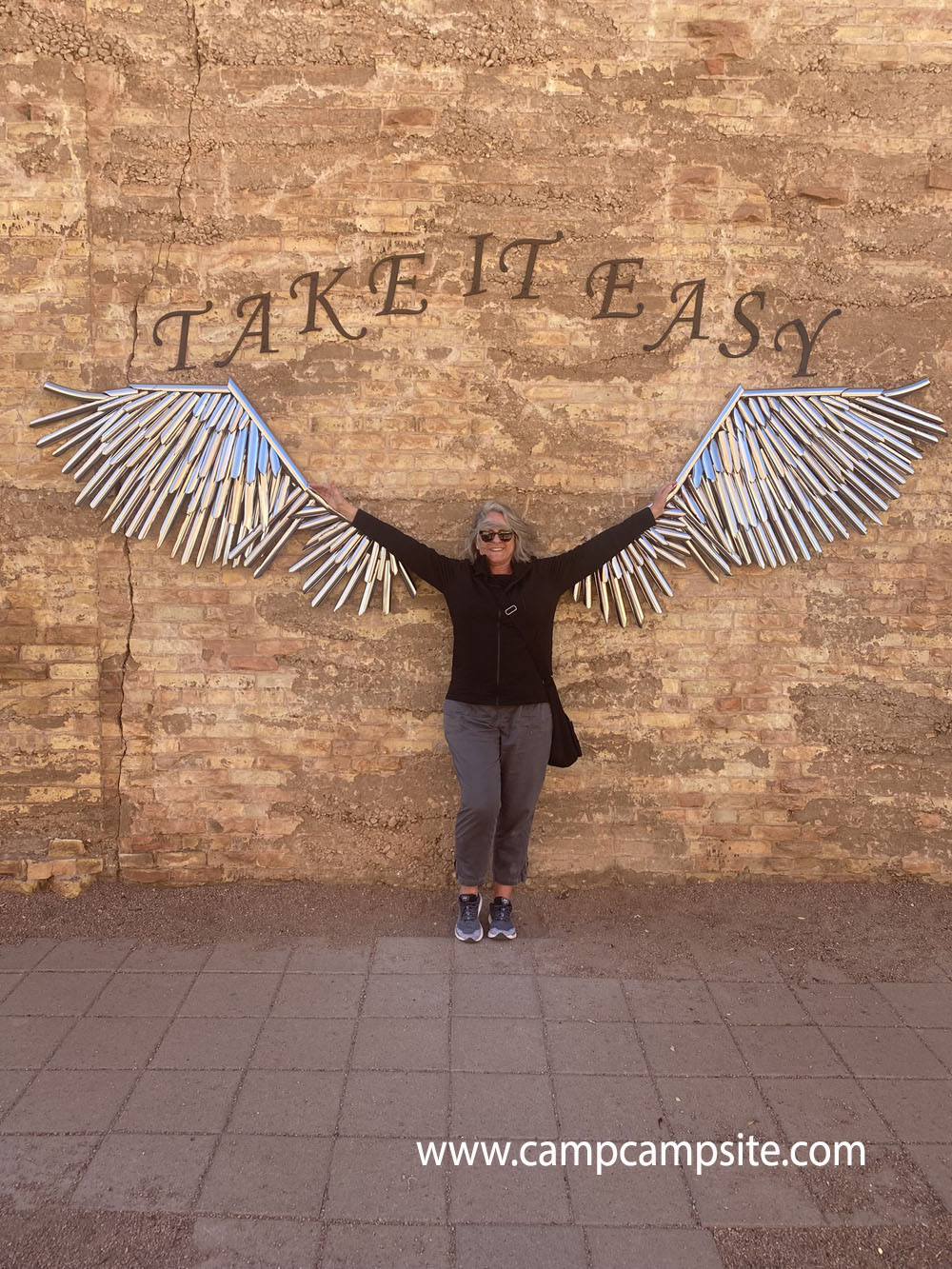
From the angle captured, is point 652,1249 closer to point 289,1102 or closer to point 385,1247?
point 385,1247

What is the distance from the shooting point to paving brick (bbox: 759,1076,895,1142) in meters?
2.65

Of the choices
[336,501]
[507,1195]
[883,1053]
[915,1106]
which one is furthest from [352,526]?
[915,1106]

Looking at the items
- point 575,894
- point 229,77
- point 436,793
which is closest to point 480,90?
point 229,77

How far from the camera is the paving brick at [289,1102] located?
2.63m

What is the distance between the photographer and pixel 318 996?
3.32 metres

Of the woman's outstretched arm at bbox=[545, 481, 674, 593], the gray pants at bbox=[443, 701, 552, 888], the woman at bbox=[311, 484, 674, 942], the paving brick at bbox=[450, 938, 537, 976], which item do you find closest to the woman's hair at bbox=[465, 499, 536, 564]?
the woman at bbox=[311, 484, 674, 942]

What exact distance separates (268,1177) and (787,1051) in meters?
1.78

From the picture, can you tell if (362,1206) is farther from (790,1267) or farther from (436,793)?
(436,793)

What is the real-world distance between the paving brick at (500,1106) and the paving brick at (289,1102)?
38 centimetres

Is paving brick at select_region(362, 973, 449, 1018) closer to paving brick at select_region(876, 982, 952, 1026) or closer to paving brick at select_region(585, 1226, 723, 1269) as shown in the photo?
paving brick at select_region(585, 1226, 723, 1269)

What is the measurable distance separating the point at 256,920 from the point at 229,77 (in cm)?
367

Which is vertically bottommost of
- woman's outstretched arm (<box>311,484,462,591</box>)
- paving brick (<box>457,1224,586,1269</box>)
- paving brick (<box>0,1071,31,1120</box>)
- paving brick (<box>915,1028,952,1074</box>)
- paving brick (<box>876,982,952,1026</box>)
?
paving brick (<box>0,1071,31,1120</box>)

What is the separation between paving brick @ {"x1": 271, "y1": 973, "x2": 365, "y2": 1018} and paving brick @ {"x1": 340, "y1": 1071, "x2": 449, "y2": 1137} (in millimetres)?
388

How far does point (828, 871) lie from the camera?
414 cm
